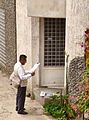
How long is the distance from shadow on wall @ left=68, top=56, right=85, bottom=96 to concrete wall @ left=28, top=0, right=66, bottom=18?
1.66 meters

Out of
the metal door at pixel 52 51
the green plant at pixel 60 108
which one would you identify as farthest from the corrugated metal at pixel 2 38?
the green plant at pixel 60 108

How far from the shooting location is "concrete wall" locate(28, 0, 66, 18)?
9.87 m

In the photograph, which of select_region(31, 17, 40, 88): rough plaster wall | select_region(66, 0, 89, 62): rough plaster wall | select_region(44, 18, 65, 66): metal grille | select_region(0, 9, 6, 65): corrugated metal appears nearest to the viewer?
select_region(66, 0, 89, 62): rough plaster wall

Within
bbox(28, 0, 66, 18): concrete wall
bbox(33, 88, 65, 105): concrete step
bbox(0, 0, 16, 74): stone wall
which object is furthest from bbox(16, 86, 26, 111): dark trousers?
bbox(0, 0, 16, 74): stone wall

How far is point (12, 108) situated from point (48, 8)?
324 centimetres

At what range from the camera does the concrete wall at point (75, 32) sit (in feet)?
28.1

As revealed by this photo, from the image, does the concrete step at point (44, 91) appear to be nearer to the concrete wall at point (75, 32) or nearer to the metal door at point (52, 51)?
the metal door at point (52, 51)

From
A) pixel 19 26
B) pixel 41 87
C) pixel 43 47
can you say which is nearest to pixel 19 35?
pixel 19 26

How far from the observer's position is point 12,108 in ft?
33.5

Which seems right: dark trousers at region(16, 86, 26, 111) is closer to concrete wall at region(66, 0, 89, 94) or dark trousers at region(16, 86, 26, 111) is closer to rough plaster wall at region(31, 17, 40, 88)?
concrete wall at region(66, 0, 89, 94)

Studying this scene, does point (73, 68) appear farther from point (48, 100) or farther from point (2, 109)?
point (2, 109)

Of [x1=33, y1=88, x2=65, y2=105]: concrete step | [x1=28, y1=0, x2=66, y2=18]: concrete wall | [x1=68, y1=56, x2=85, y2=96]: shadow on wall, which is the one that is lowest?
[x1=33, y1=88, x2=65, y2=105]: concrete step

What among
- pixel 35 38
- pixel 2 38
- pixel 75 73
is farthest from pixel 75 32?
pixel 2 38

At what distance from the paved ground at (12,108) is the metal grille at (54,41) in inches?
62.3
